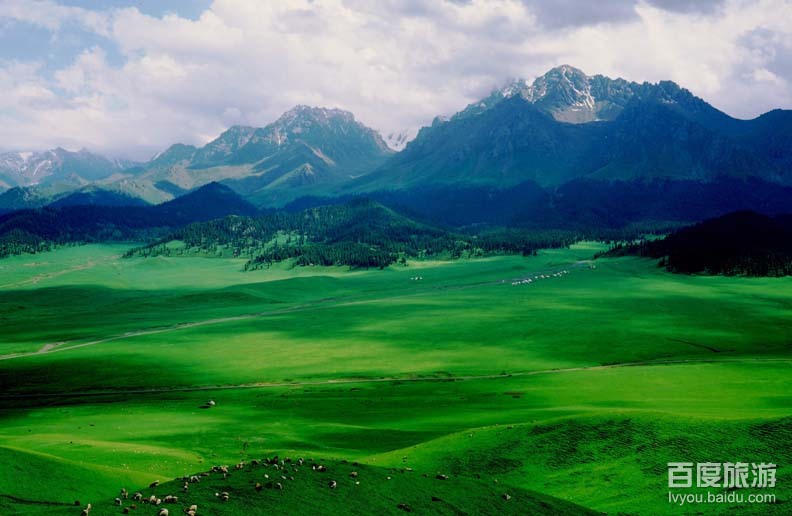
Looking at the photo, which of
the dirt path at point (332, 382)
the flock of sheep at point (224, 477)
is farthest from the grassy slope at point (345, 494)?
the dirt path at point (332, 382)

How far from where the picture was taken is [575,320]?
17800 centimetres

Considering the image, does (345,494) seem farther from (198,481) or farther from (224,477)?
(198,481)

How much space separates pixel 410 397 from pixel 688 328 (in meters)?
93.7

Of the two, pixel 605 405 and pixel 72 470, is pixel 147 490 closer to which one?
pixel 72 470

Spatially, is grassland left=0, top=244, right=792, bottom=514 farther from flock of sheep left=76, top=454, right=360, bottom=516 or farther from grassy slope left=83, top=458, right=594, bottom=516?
flock of sheep left=76, top=454, right=360, bottom=516

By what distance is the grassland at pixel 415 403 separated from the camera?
45.4 meters

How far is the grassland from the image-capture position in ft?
149

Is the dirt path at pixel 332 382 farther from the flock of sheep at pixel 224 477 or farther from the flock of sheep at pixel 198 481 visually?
the flock of sheep at pixel 198 481

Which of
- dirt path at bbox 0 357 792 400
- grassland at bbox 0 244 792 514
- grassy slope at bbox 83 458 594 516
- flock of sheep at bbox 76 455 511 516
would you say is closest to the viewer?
flock of sheep at bbox 76 455 511 516

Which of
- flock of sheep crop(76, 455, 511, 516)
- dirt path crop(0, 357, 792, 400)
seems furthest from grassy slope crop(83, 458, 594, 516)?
dirt path crop(0, 357, 792, 400)

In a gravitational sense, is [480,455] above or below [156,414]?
above

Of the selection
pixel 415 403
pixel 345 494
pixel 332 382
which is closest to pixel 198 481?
pixel 345 494

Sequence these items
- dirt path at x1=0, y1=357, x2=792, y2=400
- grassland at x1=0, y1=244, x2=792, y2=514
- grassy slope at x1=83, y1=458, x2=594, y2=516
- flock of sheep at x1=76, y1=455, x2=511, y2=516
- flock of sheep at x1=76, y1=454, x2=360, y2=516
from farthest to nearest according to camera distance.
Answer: dirt path at x1=0, y1=357, x2=792, y2=400 → grassland at x1=0, y1=244, x2=792, y2=514 → grassy slope at x1=83, y1=458, x2=594, y2=516 → flock of sheep at x1=76, y1=455, x2=511, y2=516 → flock of sheep at x1=76, y1=454, x2=360, y2=516

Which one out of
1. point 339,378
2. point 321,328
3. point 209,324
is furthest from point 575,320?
point 209,324
